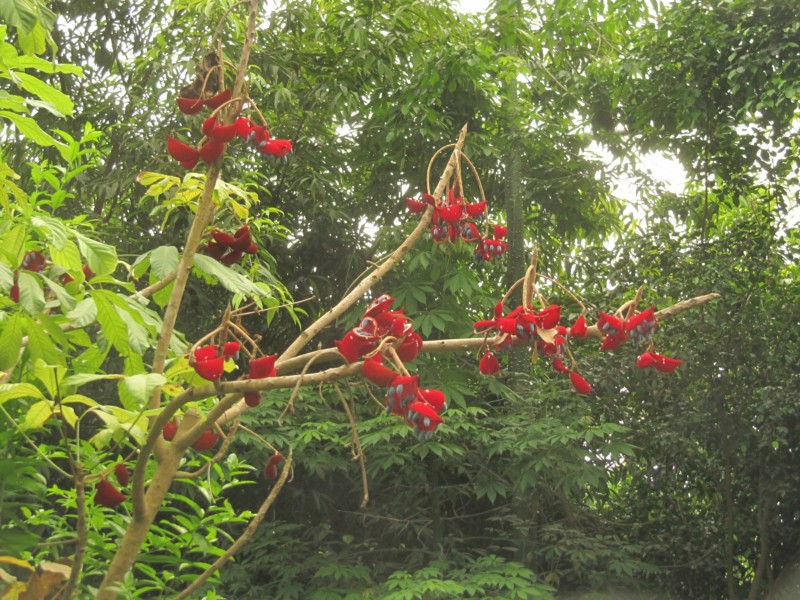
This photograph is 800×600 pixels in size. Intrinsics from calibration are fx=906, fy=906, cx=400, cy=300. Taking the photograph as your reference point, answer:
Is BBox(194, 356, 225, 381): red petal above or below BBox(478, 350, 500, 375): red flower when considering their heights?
below

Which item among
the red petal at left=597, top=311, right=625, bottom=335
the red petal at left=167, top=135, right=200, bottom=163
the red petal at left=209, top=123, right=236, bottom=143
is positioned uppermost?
the red petal at left=209, top=123, right=236, bottom=143

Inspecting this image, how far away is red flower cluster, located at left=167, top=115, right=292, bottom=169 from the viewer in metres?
1.00

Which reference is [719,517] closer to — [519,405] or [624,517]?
[624,517]

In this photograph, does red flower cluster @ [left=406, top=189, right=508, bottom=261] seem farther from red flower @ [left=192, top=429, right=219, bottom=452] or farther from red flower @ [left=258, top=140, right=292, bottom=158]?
red flower @ [left=192, top=429, right=219, bottom=452]

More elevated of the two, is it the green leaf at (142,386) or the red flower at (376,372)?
the red flower at (376,372)

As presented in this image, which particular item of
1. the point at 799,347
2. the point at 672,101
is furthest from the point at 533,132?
the point at 799,347

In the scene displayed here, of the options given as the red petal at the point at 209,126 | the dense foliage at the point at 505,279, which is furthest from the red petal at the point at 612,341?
the dense foliage at the point at 505,279

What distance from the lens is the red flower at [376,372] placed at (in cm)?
77

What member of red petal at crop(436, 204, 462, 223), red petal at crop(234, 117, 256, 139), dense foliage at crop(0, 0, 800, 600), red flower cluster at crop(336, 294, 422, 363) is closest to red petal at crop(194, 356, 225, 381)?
red flower cluster at crop(336, 294, 422, 363)

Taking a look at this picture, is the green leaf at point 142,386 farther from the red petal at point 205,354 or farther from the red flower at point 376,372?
the red flower at point 376,372

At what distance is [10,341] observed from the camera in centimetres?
97

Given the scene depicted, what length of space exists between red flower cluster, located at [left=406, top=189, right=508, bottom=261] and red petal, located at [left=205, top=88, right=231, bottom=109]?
272 millimetres

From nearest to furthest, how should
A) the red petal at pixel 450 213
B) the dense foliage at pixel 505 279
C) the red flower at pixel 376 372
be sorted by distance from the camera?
the red flower at pixel 376 372 → the red petal at pixel 450 213 → the dense foliage at pixel 505 279

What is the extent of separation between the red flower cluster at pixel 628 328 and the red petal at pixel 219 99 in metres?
0.48
